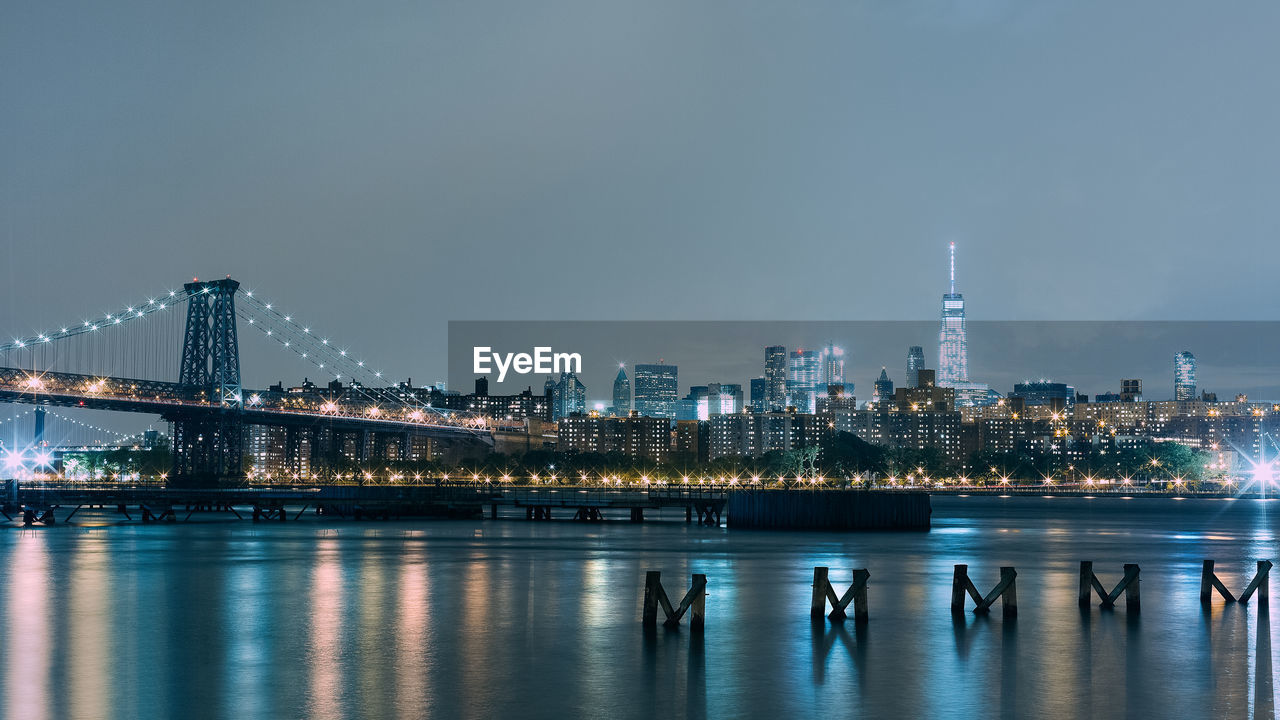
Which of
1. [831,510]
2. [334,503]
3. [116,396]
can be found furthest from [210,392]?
[831,510]

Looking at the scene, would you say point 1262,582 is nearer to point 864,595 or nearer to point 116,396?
point 864,595

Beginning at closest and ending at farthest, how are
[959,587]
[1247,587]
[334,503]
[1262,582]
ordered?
[959,587] → [1262,582] → [1247,587] → [334,503]

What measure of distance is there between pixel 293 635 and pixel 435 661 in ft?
20.8

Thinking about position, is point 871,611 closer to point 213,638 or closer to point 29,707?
point 213,638

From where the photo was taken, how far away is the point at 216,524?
345ft

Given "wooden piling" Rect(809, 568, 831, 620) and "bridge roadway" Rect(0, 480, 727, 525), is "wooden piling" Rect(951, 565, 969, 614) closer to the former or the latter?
"wooden piling" Rect(809, 568, 831, 620)

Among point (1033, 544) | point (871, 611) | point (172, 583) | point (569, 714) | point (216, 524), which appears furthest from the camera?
point (216, 524)

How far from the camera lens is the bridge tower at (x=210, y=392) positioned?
161000mm

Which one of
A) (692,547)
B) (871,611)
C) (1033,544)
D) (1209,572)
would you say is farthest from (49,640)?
(1033,544)

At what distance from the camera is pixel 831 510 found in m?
92.1

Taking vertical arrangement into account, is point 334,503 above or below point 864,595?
below

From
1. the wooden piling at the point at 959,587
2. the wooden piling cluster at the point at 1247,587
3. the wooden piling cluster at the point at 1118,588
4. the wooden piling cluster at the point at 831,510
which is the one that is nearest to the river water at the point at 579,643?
the wooden piling cluster at the point at 1118,588

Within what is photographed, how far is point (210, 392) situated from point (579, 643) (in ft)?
471

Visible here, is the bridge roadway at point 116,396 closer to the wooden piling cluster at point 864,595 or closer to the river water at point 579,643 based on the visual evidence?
→ the river water at point 579,643
